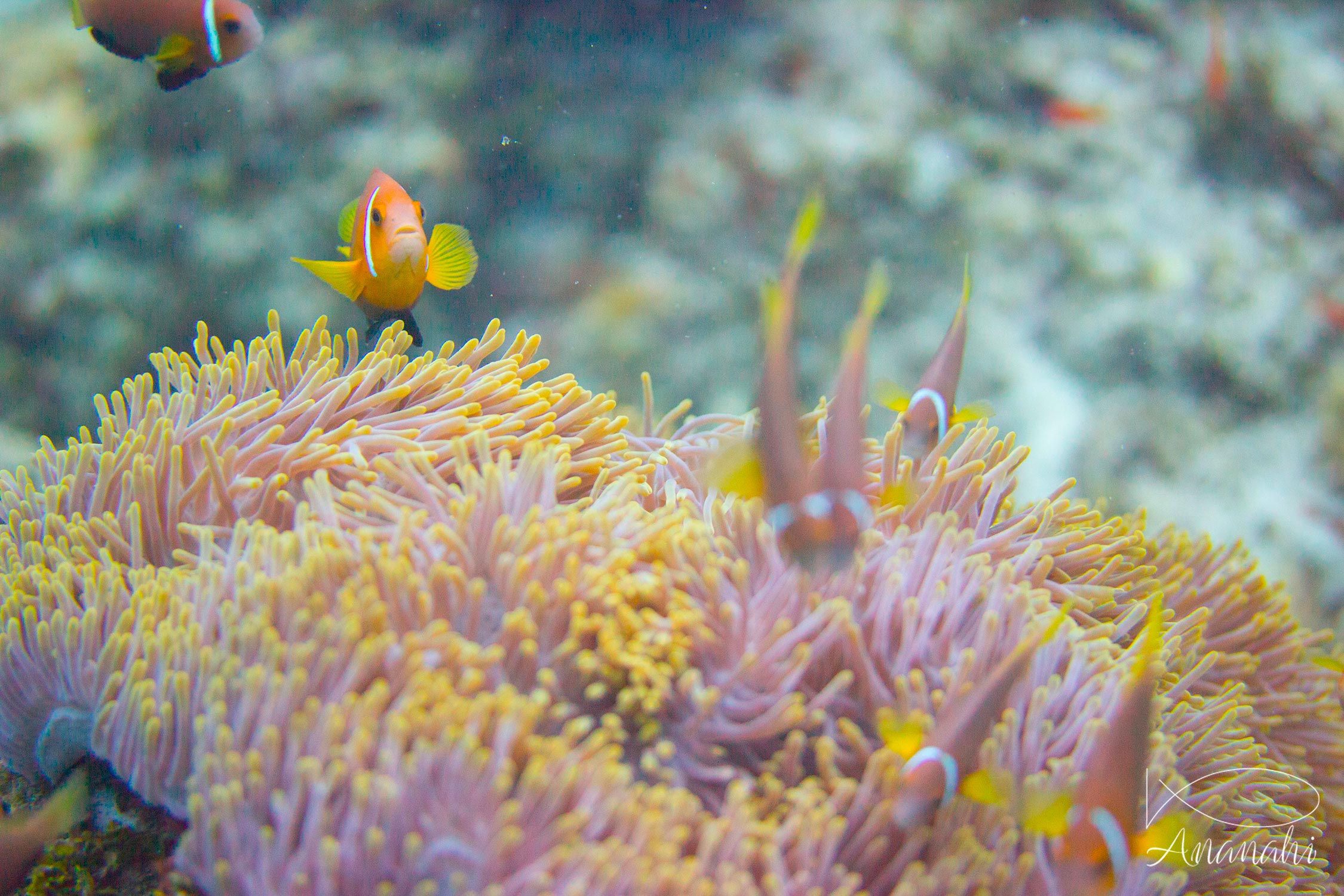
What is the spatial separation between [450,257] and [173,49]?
940 mm

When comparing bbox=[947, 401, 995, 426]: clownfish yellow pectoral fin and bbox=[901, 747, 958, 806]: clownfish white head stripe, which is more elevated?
bbox=[947, 401, 995, 426]: clownfish yellow pectoral fin

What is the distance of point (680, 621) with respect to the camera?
41.1 inches

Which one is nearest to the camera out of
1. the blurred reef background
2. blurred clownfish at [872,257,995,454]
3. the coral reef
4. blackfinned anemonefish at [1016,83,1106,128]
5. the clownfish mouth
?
the coral reef

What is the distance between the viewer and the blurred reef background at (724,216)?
3.10 meters

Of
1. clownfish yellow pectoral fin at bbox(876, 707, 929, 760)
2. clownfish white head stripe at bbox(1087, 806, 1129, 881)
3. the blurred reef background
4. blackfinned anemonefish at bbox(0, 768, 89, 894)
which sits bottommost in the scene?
blackfinned anemonefish at bbox(0, 768, 89, 894)

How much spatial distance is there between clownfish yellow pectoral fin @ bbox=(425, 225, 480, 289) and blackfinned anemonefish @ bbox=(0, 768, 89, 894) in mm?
1160

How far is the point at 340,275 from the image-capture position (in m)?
1.71

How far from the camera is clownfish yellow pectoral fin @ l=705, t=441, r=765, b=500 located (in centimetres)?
107

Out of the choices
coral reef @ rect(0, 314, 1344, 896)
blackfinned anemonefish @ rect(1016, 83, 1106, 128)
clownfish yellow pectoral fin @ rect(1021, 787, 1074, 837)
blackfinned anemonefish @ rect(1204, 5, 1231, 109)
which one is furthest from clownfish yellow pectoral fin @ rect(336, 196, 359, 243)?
blackfinned anemonefish @ rect(1204, 5, 1231, 109)

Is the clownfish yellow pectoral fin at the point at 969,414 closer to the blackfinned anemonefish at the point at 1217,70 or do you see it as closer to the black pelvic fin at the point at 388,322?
the black pelvic fin at the point at 388,322

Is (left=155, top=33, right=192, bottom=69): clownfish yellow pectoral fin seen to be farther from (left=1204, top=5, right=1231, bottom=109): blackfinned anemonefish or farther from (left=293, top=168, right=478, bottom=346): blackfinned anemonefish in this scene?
(left=1204, top=5, right=1231, bottom=109): blackfinned anemonefish

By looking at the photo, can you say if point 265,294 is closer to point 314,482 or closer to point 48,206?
point 48,206

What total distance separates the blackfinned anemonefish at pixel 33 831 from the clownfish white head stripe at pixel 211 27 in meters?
1.81

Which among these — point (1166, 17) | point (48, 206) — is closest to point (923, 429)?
point (1166, 17)
